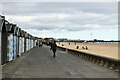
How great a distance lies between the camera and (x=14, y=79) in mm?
11844

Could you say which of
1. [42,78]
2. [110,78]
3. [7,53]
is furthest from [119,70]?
[7,53]

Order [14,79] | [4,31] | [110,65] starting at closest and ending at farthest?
1. [14,79]
2. [110,65]
3. [4,31]

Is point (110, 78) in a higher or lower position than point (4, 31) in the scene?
lower

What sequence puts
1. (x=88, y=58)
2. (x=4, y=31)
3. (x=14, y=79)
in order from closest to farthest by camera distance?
(x=14, y=79)
(x=4, y=31)
(x=88, y=58)

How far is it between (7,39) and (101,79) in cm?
1096

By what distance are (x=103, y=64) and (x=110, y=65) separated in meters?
1.97

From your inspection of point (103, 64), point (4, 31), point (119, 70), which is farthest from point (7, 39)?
point (119, 70)

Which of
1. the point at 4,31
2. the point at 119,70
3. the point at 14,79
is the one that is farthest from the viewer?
the point at 4,31

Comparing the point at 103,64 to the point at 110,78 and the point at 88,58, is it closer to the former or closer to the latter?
the point at 88,58

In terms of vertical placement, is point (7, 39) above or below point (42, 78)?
above

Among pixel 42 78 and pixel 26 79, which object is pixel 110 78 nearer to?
pixel 42 78

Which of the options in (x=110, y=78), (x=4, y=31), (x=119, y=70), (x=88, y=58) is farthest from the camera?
(x=88, y=58)

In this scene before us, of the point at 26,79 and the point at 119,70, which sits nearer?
the point at 26,79

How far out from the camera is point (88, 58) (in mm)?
26859
